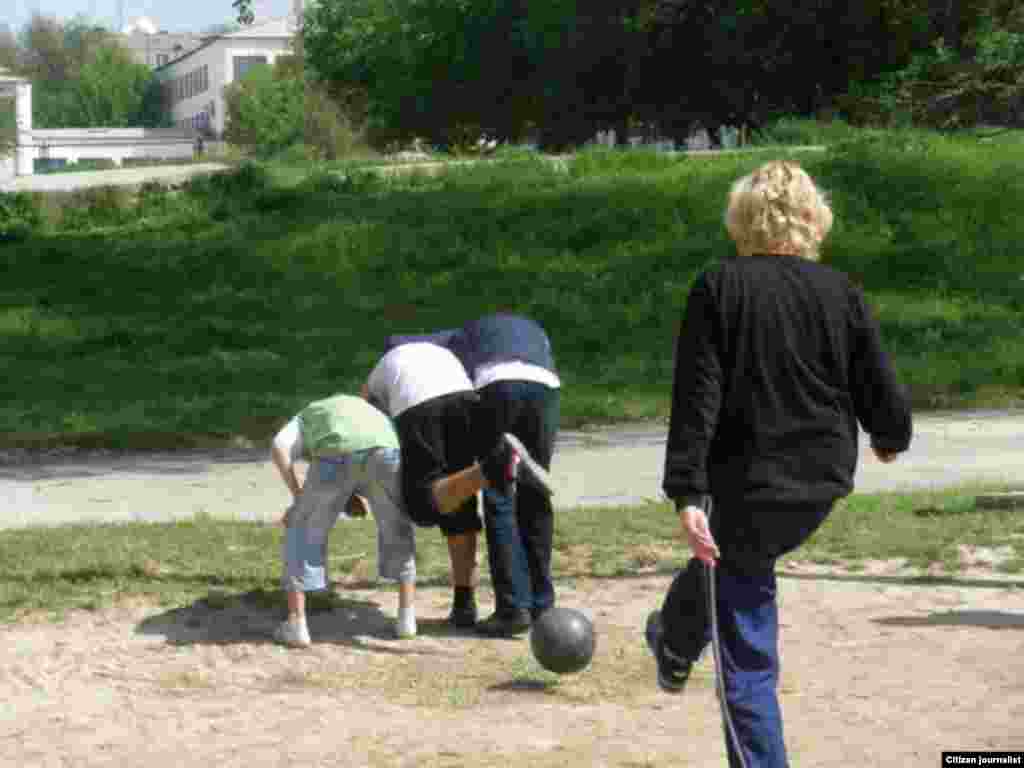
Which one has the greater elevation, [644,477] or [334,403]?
[334,403]

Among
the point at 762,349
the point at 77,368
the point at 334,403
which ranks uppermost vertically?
the point at 762,349

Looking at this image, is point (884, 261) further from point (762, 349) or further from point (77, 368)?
point (762, 349)

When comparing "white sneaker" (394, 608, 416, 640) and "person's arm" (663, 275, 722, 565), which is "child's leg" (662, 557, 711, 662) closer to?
"person's arm" (663, 275, 722, 565)

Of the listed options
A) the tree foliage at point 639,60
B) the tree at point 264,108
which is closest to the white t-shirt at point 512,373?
the tree foliage at point 639,60

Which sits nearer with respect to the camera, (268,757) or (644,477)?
(268,757)

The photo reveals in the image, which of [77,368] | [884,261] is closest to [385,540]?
[77,368]

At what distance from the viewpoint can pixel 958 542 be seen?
9805mm

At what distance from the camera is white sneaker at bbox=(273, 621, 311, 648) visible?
26.2ft

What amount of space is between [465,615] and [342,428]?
974 mm

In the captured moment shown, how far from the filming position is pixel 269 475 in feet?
45.1

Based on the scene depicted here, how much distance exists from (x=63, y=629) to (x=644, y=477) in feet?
18.3

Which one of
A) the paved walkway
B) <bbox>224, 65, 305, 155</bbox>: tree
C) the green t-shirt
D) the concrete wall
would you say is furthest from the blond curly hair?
the concrete wall

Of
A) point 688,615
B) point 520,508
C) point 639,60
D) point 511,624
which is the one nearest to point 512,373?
point 520,508

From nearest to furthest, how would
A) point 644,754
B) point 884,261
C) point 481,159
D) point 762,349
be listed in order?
point 762,349 < point 644,754 < point 884,261 < point 481,159
